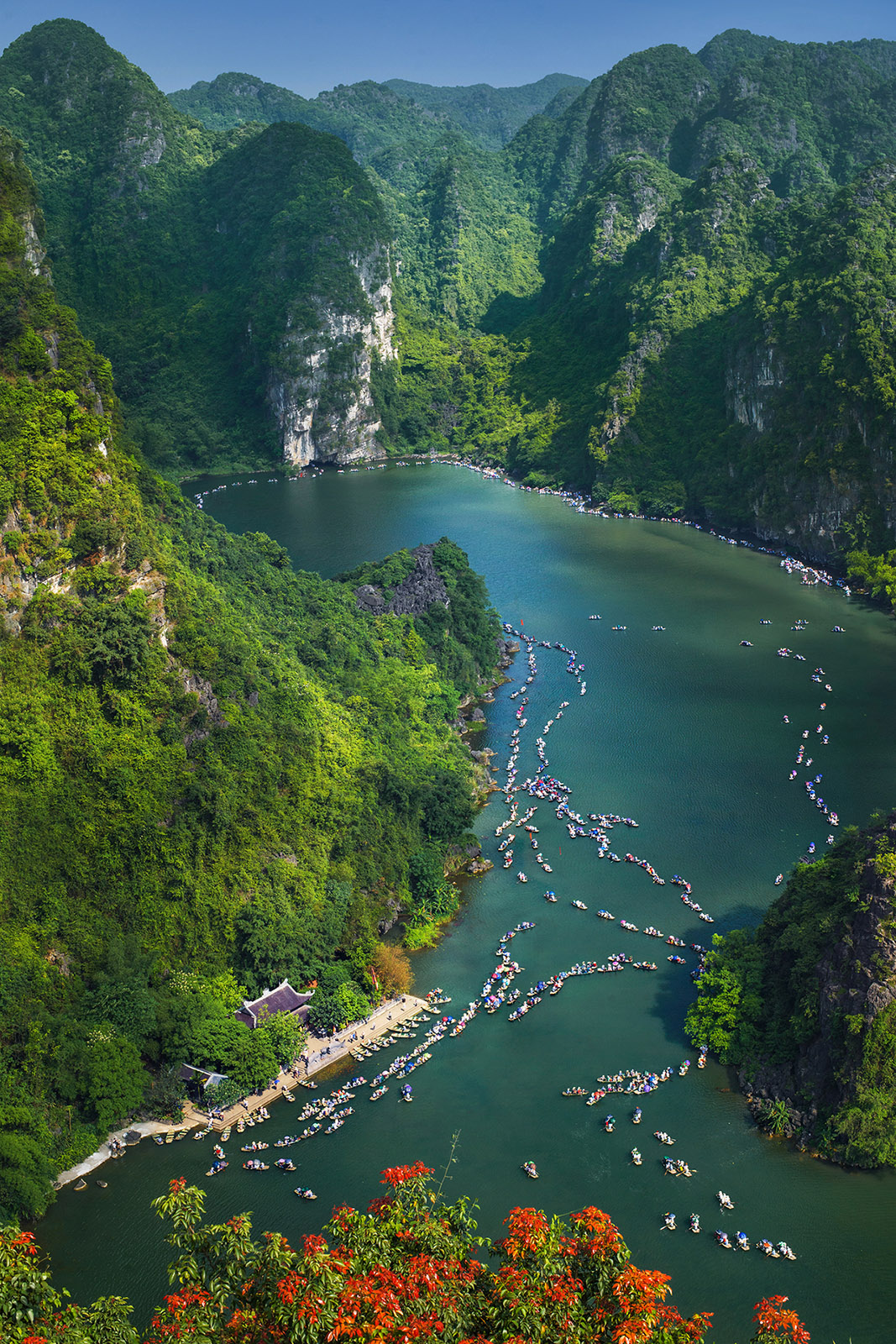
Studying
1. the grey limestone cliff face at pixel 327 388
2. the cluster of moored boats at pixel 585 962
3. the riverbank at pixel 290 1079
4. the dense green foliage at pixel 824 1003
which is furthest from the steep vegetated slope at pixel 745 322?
the riverbank at pixel 290 1079

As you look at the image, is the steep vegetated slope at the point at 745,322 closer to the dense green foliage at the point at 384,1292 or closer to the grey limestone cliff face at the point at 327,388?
the grey limestone cliff face at the point at 327,388

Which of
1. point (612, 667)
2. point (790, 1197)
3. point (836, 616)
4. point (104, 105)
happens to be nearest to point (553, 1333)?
point (790, 1197)

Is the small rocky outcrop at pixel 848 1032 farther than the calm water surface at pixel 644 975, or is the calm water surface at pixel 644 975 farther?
the small rocky outcrop at pixel 848 1032

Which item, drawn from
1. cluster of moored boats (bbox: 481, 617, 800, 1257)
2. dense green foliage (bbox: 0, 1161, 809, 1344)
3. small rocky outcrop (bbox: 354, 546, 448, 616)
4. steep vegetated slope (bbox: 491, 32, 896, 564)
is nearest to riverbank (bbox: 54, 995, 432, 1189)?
cluster of moored boats (bbox: 481, 617, 800, 1257)

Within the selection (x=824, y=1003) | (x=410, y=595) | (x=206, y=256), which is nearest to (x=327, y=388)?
(x=206, y=256)

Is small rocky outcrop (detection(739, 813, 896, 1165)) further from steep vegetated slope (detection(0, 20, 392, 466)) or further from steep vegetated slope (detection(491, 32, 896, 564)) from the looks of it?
steep vegetated slope (detection(0, 20, 392, 466))

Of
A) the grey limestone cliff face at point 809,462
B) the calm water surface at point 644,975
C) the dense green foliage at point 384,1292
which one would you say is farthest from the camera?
the grey limestone cliff face at point 809,462
